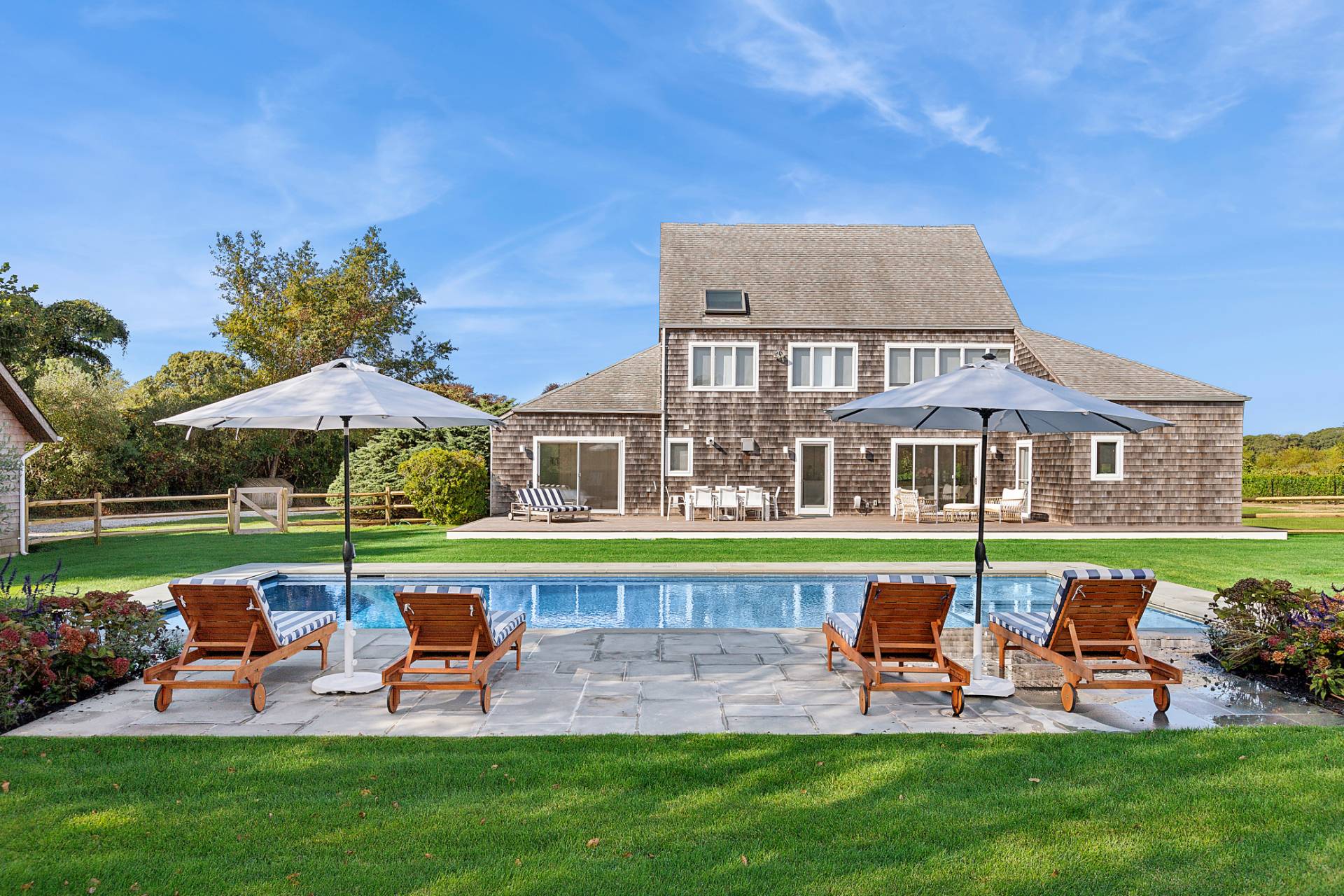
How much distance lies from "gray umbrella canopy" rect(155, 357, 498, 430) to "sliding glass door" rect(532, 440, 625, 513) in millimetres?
14361

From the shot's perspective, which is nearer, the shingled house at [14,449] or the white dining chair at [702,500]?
the shingled house at [14,449]

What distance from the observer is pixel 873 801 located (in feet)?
12.0

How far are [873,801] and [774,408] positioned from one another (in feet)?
56.7

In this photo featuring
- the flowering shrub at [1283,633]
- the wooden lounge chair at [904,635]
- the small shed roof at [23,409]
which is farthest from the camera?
the small shed roof at [23,409]

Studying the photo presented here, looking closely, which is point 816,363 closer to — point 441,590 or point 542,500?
point 542,500

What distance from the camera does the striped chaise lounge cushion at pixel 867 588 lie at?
17.0 ft

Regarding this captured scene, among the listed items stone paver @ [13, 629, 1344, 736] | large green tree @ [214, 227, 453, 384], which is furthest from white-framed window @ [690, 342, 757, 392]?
stone paver @ [13, 629, 1344, 736]

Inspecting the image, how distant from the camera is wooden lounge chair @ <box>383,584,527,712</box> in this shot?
16.7 ft

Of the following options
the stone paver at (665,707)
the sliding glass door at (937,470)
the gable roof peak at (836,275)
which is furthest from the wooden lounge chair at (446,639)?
the sliding glass door at (937,470)

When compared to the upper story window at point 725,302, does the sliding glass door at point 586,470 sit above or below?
below

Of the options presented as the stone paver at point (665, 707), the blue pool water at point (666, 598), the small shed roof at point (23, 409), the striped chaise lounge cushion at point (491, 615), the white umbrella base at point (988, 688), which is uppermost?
the small shed roof at point (23, 409)

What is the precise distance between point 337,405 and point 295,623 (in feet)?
6.03

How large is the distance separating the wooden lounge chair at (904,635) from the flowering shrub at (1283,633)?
2.55 m

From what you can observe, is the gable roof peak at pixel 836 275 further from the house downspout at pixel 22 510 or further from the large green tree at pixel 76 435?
the large green tree at pixel 76 435
